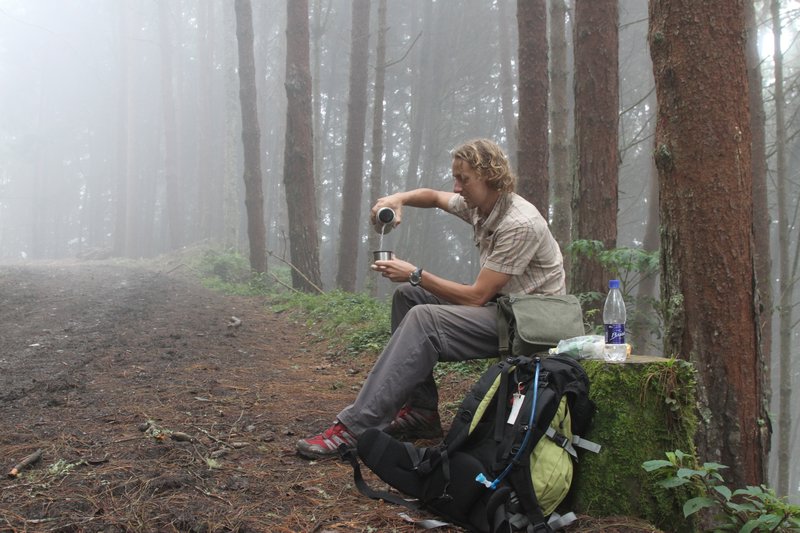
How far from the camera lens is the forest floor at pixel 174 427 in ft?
8.88

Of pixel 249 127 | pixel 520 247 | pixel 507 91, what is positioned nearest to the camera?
pixel 520 247

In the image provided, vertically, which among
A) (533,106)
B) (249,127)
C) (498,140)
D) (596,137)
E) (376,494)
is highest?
(498,140)

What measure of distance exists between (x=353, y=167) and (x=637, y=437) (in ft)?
41.3

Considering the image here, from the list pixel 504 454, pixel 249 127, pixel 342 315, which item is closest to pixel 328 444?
pixel 504 454

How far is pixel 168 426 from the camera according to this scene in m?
3.91

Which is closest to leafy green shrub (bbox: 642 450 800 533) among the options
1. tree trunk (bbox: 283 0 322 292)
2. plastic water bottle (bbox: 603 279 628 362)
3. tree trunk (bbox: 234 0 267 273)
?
plastic water bottle (bbox: 603 279 628 362)

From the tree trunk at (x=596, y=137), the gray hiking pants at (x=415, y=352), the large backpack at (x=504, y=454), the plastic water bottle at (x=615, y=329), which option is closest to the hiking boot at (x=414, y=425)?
the gray hiking pants at (x=415, y=352)

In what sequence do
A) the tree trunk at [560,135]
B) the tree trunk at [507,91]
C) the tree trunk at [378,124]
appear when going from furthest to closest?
the tree trunk at [507,91] < the tree trunk at [378,124] < the tree trunk at [560,135]

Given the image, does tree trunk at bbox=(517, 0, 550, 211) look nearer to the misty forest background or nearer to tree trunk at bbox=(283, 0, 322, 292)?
the misty forest background

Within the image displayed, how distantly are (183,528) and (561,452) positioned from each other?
1710mm

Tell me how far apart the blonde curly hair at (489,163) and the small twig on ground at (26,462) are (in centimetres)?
292

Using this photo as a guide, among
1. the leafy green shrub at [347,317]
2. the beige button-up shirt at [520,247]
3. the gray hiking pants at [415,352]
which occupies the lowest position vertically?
the leafy green shrub at [347,317]

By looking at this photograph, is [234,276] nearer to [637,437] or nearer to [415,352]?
[415,352]

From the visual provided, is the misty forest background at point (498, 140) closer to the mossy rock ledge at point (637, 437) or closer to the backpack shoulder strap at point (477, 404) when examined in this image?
the mossy rock ledge at point (637, 437)
